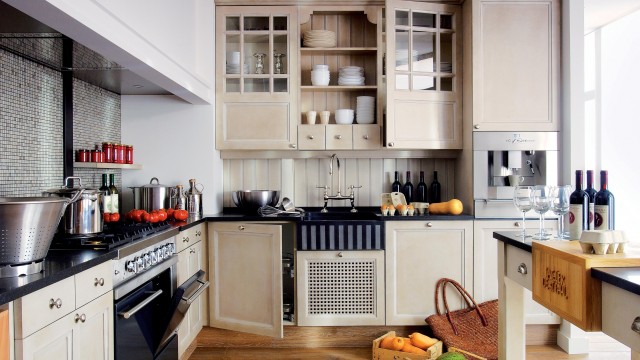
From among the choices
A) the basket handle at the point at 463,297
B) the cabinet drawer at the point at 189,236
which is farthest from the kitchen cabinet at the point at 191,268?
the basket handle at the point at 463,297

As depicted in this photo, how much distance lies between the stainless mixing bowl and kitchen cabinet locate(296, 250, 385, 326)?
0.53 meters

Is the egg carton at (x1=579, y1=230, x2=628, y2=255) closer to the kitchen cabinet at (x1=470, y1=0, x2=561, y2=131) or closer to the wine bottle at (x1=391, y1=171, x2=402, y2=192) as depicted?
the kitchen cabinet at (x1=470, y1=0, x2=561, y2=131)

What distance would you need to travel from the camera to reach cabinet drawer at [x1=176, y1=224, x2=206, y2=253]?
2.77 meters

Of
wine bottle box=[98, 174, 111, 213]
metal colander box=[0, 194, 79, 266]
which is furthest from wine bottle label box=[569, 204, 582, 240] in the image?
wine bottle box=[98, 174, 111, 213]

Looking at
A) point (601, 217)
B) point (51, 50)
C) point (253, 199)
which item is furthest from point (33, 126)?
Result: point (601, 217)

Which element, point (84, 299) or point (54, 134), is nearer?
point (84, 299)

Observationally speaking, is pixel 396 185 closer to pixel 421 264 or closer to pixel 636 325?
pixel 421 264

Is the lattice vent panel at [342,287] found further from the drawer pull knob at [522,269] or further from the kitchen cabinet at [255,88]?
the drawer pull knob at [522,269]

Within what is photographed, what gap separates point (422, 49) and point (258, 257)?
192 centimetres

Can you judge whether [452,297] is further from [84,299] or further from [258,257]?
[84,299]

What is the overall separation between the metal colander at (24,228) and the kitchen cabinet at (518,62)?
2761mm

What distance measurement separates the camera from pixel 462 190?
12.1 ft

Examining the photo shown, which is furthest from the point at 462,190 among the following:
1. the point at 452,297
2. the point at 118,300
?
the point at 118,300

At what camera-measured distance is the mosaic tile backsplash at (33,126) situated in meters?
2.26
